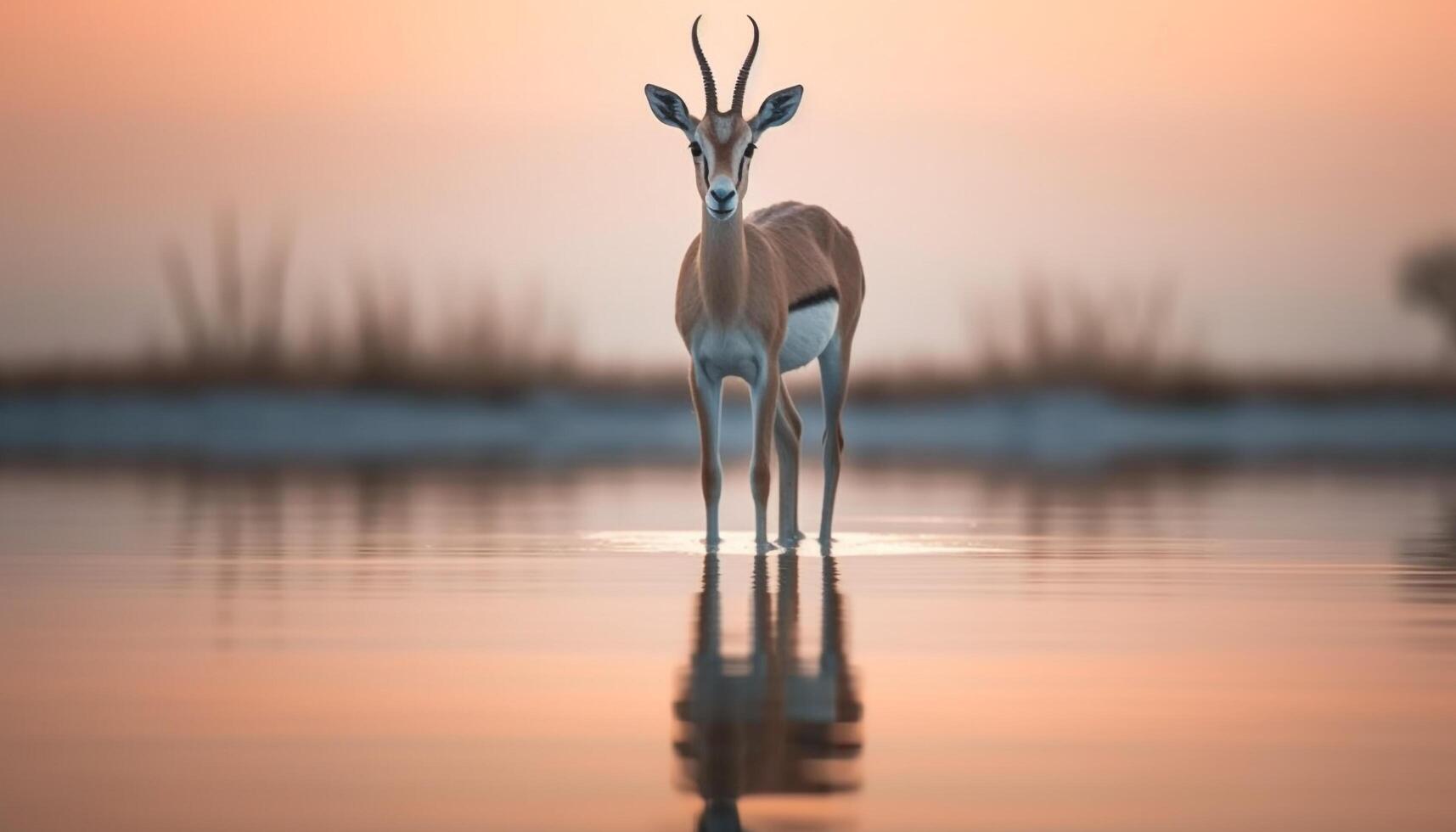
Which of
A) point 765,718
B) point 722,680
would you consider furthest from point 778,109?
point 765,718

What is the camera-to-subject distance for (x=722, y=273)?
321 inches

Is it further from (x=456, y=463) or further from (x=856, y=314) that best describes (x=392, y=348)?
(x=856, y=314)

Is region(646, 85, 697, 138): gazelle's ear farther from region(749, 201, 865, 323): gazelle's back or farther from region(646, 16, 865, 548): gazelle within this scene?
region(749, 201, 865, 323): gazelle's back

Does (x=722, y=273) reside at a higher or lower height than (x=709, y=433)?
higher

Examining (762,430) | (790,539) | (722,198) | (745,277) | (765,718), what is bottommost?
(765,718)

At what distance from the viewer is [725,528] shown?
9609 millimetres

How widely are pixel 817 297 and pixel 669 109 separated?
45.5 inches

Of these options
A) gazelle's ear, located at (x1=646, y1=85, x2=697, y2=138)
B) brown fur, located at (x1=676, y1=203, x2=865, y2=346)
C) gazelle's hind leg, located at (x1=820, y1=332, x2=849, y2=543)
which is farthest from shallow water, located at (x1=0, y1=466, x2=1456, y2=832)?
gazelle's ear, located at (x1=646, y1=85, x2=697, y2=138)

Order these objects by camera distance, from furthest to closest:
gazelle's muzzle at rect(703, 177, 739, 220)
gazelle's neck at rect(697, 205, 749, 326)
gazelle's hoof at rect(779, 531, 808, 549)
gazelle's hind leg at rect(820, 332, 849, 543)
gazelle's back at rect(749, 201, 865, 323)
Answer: gazelle's hind leg at rect(820, 332, 849, 543) → gazelle's back at rect(749, 201, 865, 323) → gazelle's hoof at rect(779, 531, 808, 549) → gazelle's neck at rect(697, 205, 749, 326) → gazelle's muzzle at rect(703, 177, 739, 220)

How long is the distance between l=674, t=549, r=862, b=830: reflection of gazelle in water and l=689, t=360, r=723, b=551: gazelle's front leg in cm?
253

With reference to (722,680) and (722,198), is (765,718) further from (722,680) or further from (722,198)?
(722,198)

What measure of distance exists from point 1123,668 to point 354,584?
2634 millimetres

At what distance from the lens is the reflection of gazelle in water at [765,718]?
10.6 feet

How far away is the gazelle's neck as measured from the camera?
8.14 metres
